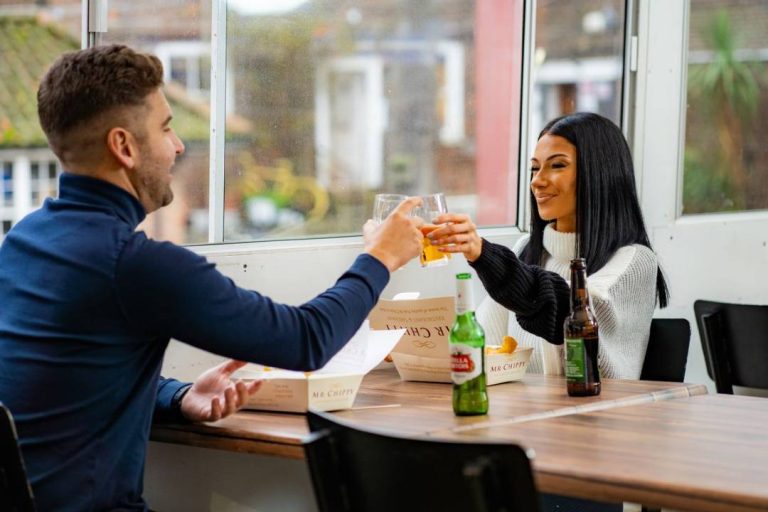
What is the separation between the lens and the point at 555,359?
2510 millimetres

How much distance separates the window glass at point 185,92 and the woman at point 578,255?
797 mm

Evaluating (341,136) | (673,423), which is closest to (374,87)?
(341,136)

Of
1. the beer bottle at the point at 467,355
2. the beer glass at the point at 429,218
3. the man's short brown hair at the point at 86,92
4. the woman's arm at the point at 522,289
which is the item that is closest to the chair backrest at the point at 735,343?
the woman's arm at the point at 522,289

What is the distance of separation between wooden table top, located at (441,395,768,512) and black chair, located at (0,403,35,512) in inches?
26.4

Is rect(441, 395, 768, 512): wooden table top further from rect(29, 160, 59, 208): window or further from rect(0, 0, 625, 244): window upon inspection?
rect(29, 160, 59, 208): window

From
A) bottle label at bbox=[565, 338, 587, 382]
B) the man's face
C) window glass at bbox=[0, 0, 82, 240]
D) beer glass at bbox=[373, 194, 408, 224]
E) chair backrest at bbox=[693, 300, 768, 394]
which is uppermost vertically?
window glass at bbox=[0, 0, 82, 240]

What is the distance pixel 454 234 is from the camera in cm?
225

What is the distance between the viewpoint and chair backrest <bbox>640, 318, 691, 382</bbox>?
8.50 feet

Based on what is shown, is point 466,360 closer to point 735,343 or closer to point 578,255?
point 578,255

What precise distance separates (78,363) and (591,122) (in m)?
1.65

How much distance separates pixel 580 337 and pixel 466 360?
12.8 inches

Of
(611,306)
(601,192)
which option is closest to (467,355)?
(611,306)

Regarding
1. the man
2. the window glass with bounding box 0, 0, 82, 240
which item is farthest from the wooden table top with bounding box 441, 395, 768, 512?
the window glass with bounding box 0, 0, 82, 240

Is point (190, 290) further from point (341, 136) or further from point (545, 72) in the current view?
point (545, 72)
